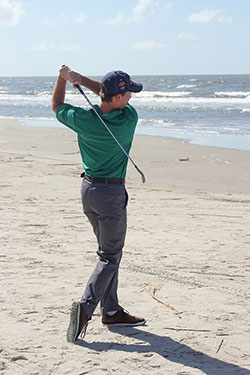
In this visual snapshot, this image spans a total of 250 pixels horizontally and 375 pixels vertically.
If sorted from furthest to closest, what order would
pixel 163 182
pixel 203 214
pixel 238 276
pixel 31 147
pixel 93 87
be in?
pixel 31 147, pixel 163 182, pixel 203 214, pixel 238 276, pixel 93 87

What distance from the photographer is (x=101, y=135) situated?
3266 mm

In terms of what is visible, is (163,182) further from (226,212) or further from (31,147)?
(31,147)

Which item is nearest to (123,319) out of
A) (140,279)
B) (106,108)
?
(140,279)

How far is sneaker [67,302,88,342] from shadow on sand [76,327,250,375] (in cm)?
8

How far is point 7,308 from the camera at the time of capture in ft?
12.4

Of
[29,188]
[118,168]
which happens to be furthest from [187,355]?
[29,188]

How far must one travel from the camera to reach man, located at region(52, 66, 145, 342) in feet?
10.7

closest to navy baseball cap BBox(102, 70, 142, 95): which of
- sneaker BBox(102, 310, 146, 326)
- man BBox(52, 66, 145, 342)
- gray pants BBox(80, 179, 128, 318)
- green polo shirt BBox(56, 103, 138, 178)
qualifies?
man BBox(52, 66, 145, 342)

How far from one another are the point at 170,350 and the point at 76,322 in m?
0.64

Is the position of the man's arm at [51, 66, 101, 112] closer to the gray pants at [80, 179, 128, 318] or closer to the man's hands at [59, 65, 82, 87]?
the man's hands at [59, 65, 82, 87]

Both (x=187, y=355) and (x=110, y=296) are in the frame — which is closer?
(x=187, y=355)

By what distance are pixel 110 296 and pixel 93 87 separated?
58.5 inches

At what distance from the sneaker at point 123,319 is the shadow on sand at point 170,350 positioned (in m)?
0.05

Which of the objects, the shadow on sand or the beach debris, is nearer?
the shadow on sand
